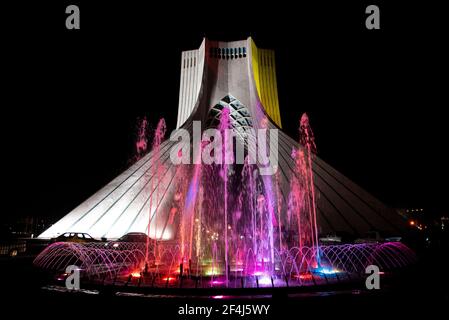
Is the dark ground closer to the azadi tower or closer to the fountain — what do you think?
the fountain

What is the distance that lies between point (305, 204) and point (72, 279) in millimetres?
7855

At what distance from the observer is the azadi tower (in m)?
9.50

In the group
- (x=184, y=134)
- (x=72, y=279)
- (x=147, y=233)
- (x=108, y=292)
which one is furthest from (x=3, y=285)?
(x=184, y=134)

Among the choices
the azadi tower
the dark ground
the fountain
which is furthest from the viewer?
the azadi tower

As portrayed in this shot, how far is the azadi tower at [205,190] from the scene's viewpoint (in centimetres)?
950

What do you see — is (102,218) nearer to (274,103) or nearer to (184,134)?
(184,134)

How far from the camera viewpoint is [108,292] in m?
3.54

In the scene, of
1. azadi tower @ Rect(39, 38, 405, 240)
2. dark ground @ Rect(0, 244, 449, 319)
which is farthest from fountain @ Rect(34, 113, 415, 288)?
dark ground @ Rect(0, 244, 449, 319)

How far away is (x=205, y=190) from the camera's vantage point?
620 inches

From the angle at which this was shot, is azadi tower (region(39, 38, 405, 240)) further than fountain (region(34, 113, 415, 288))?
Yes
